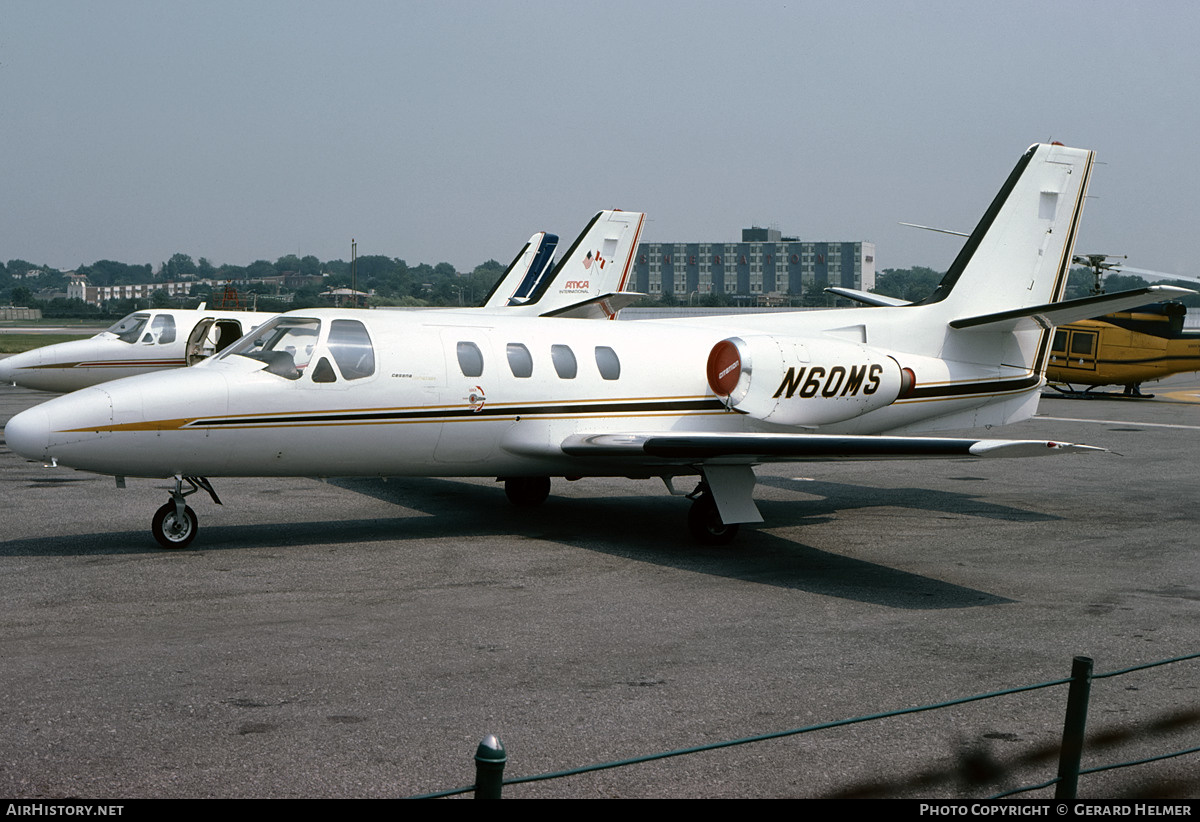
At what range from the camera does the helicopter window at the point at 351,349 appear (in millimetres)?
→ 11898

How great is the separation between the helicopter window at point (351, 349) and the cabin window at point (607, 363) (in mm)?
2665

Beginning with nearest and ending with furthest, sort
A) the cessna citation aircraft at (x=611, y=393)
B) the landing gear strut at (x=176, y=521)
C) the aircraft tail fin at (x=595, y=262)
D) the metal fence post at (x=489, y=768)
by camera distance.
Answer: the metal fence post at (x=489, y=768) < the cessna citation aircraft at (x=611, y=393) < the landing gear strut at (x=176, y=521) < the aircraft tail fin at (x=595, y=262)

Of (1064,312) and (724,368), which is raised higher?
(1064,312)

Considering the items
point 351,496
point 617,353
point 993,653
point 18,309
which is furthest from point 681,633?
point 18,309

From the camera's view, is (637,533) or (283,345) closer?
(283,345)

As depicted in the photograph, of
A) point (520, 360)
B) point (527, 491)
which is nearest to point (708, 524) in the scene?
point (520, 360)

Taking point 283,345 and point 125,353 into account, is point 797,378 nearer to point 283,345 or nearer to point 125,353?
point 283,345

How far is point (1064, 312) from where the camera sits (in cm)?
1413

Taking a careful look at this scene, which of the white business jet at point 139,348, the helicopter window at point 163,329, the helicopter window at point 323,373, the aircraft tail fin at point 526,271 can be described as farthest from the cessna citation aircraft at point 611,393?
the aircraft tail fin at point 526,271

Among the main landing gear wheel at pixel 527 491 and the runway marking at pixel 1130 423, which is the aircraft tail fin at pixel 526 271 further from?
the main landing gear wheel at pixel 527 491

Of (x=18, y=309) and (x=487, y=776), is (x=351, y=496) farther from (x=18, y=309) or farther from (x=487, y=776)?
(x=18, y=309)

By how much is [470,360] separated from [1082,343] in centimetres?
2699

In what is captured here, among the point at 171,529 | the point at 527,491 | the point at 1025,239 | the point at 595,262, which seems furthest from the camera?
the point at 595,262

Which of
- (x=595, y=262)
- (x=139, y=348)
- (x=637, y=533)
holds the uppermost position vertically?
(x=595, y=262)
